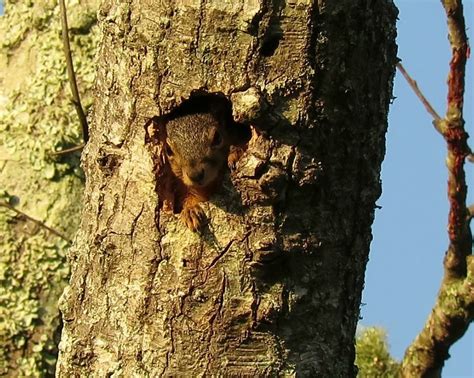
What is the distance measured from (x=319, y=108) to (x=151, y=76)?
421 mm

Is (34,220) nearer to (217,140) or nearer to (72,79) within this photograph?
(72,79)

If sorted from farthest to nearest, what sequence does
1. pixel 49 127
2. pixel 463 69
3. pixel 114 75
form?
1. pixel 49 127
2. pixel 463 69
3. pixel 114 75

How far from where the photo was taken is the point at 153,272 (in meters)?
2.48

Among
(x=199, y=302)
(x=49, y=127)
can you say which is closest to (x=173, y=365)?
(x=199, y=302)

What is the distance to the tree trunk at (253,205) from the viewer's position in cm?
242

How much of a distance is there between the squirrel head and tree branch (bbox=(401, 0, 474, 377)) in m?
0.80

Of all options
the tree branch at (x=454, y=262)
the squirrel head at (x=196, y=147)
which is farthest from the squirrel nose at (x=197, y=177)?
the tree branch at (x=454, y=262)

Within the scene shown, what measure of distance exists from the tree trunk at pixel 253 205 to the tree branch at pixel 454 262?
719mm

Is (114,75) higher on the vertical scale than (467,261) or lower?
higher

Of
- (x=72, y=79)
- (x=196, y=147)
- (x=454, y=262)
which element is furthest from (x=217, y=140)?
(x=72, y=79)

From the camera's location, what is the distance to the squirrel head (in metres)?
2.72

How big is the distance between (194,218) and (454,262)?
118 cm

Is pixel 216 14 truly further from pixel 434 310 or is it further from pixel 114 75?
pixel 434 310

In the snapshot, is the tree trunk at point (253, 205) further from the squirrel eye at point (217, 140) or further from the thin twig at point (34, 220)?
the thin twig at point (34, 220)
